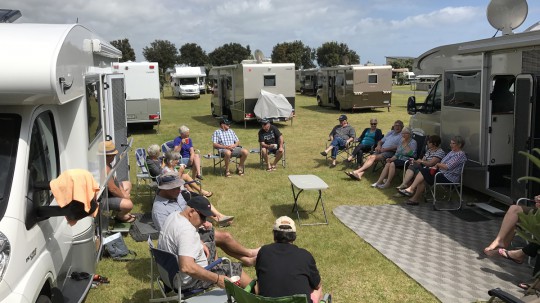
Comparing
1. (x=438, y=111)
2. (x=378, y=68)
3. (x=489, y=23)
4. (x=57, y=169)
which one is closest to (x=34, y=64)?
(x=57, y=169)

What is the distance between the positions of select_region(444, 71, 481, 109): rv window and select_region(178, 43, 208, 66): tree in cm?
7213

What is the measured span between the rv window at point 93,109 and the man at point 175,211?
885mm

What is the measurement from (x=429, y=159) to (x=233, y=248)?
14.2ft

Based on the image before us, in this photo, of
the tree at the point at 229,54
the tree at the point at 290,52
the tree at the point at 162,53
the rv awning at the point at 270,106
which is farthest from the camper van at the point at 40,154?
the tree at the point at 229,54

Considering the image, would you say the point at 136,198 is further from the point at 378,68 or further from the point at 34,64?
the point at 378,68

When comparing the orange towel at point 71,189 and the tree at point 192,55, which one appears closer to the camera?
the orange towel at point 71,189

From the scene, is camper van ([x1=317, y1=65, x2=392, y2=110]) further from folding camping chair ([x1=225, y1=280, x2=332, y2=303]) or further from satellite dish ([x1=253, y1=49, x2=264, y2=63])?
folding camping chair ([x1=225, y1=280, x2=332, y2=303])

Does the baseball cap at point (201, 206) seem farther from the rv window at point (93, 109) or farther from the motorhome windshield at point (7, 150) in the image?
the motorhome windshield at point (7, 150)

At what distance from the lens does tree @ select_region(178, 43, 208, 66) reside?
78.9 m

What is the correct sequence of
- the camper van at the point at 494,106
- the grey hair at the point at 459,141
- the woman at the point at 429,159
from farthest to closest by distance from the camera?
the woman at the point at 429,159 → the grey hair at the point at 459,141 → the camper van at the point at 494,106

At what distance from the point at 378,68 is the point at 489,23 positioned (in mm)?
13871

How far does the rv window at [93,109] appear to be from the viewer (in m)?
4.61

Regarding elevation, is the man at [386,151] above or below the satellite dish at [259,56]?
below

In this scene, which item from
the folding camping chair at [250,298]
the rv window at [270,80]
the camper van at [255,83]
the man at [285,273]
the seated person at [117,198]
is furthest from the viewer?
the rv window at [270,80]
